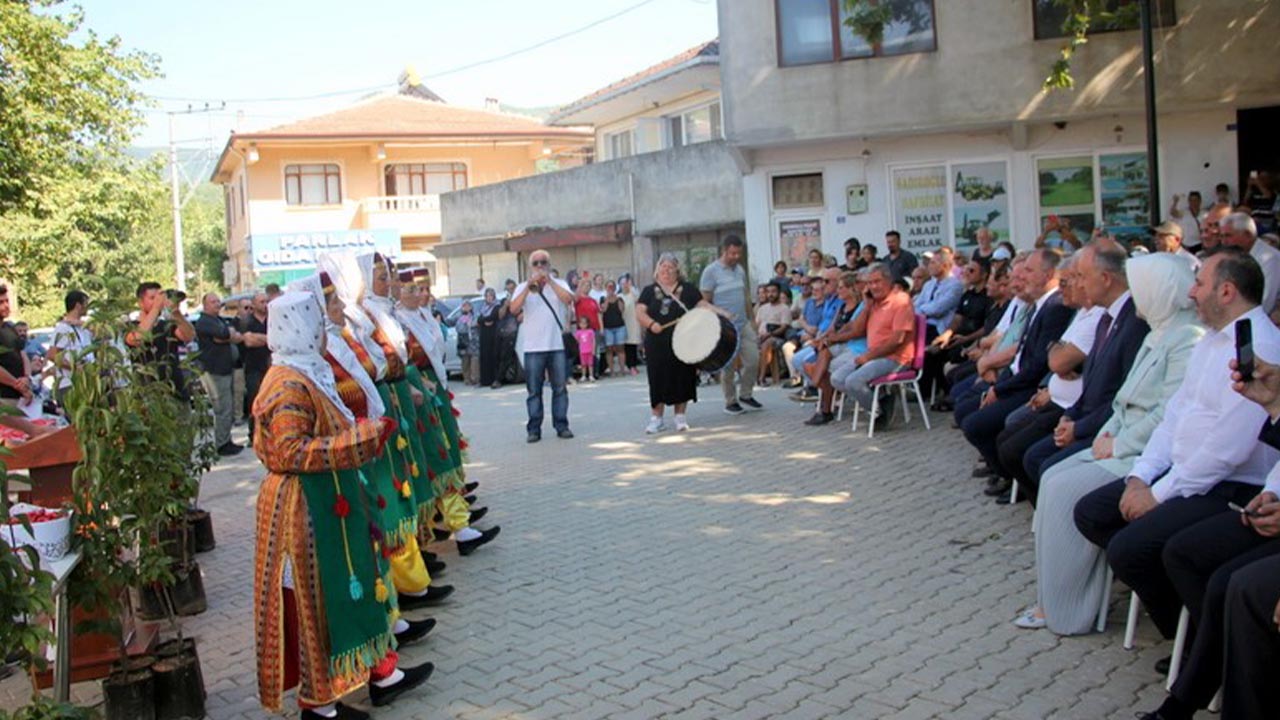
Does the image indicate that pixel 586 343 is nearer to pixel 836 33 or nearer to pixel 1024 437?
pixel 836 33

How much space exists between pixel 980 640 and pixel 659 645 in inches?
60.2

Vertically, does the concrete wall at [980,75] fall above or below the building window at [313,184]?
below

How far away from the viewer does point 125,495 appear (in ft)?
17.5

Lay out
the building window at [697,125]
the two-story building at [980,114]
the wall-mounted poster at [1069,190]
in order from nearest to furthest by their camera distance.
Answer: the two-story building at [980,114]
the wall-mounted poster at [1069,190]
the building window at [697,125]

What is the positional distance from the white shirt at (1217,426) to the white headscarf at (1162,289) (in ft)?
1.83

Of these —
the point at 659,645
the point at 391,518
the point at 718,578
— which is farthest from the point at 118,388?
the point at 718,578

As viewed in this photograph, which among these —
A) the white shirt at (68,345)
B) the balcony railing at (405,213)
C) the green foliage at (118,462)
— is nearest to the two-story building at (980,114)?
the white shirt at (68,345)

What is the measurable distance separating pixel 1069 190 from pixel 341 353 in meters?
15.6

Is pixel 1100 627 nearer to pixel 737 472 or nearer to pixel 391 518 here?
pixel 391 518

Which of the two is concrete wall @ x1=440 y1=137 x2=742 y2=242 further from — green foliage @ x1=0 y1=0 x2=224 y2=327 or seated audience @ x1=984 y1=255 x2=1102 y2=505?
seated audience @ x1=984 y1=255 x2=1102 y2=505

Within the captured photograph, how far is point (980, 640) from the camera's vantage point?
17.9 ft

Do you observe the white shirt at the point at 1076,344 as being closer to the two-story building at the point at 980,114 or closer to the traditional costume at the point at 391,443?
the traditional costume at the point at 391,443

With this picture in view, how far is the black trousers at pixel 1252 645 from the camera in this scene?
383cm

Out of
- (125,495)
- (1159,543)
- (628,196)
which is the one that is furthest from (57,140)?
(1159,543)
